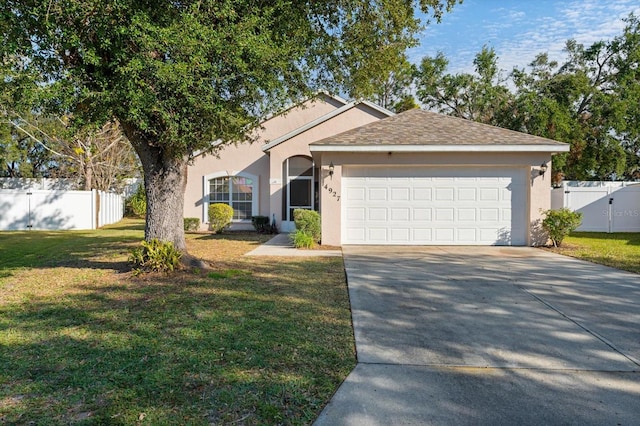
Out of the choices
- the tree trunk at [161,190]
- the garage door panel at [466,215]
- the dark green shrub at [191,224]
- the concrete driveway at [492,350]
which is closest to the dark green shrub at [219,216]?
the dark green shrub at [191,224]

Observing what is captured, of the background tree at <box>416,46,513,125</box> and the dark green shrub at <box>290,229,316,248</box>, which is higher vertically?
the background tree at <box>416,46,513,125</box>

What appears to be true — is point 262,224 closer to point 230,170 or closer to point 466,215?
point 230,170

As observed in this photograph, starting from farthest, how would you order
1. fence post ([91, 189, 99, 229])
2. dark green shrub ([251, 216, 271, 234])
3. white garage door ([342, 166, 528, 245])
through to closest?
fence post ([91, 189, 99, 229]) → dark green shrub ([251, 216, 271, 234]) → white garage door ([342, 166, 528, 245])

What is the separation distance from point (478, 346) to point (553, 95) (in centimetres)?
2441

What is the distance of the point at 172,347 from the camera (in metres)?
4.10

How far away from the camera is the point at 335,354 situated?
3959 mm

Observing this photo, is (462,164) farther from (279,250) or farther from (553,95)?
(553,95)

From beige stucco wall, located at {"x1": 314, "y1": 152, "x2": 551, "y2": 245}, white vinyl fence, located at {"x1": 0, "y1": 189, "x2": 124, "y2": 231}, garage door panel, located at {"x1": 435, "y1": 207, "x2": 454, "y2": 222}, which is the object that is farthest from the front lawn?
white vinyl fence, located at {"x1": 0, "y1": 189, "x2": 124, "y2": 231}

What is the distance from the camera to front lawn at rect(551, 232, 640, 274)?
9.20 meters

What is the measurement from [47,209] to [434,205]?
17.4 meters

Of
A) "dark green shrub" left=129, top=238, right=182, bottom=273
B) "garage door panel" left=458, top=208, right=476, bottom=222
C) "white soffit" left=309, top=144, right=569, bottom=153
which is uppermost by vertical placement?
"white soffit" left=309, top=144, right=569, bottom=153

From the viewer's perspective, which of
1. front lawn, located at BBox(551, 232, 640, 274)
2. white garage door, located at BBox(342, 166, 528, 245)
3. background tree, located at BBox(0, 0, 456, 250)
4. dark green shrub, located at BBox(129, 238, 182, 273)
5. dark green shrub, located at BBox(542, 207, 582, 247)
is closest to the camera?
background tree, located at BBox(0, 0, 456, 250)

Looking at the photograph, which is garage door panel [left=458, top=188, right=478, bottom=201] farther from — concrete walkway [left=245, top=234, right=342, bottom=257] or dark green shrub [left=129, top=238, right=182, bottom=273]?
dark green shrub [left=129, top=238, right=182, bottom=273]

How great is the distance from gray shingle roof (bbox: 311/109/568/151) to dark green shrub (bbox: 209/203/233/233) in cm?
643
